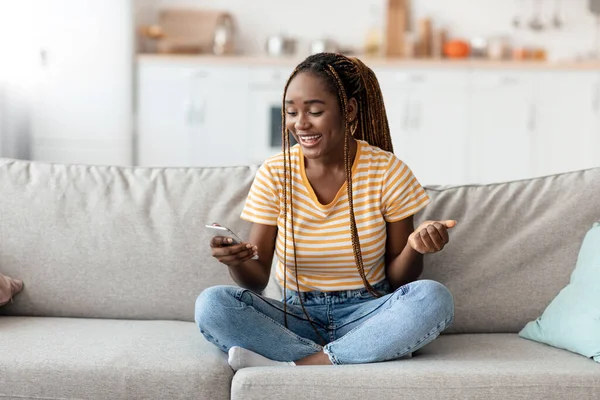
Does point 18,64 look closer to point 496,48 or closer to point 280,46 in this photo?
point 280,46

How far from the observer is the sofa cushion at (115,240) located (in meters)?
2.25

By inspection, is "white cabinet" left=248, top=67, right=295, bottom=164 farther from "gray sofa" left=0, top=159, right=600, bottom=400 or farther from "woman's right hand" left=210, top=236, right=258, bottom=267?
"woman's right hand" left=210, top=236, right=258, bottom=267

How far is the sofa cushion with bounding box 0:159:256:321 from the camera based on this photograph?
7.38 feet

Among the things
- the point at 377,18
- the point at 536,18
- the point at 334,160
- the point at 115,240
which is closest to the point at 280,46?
the point at 377,18

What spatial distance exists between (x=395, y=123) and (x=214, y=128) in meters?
1.24

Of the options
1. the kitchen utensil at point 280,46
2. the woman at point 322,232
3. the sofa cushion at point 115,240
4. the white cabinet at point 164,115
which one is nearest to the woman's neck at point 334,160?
the woman at point 322,232

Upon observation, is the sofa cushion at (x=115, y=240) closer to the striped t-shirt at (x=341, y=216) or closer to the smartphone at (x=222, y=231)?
the striped t-shirt at (x=341, y=216)

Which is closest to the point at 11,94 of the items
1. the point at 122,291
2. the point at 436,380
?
the point at 122,291

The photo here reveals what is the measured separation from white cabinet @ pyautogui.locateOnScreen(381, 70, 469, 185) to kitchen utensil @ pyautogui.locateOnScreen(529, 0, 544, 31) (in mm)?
845

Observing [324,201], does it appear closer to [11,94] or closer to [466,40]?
[11,94]

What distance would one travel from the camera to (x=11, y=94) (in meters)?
5.53

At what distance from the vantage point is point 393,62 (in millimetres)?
5816

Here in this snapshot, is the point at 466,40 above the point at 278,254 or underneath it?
above

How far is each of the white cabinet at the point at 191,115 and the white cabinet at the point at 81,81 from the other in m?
0.16
